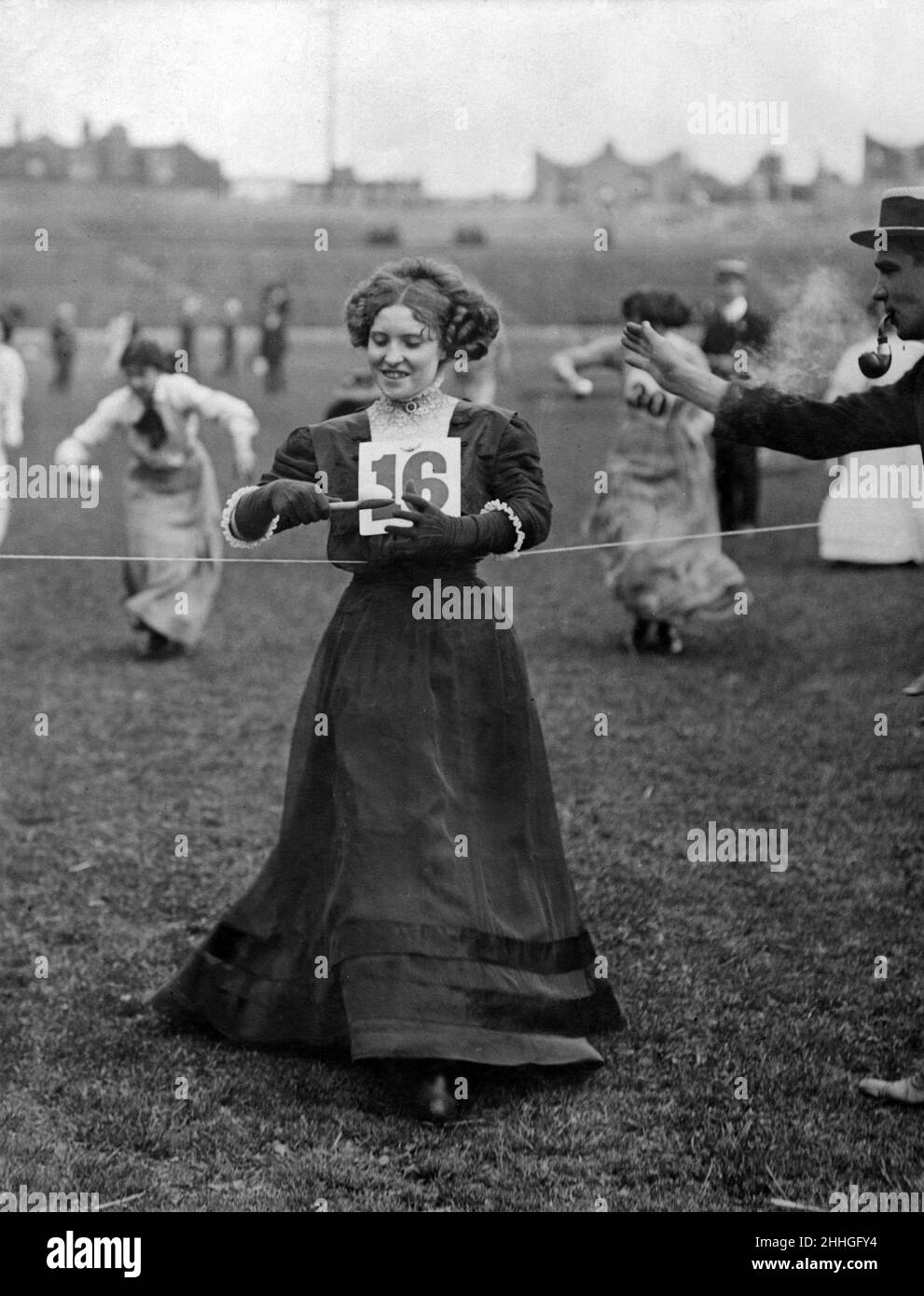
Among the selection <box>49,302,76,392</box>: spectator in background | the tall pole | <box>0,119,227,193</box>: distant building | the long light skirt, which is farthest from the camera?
<box>49,302,76,392</box>: spectator in background

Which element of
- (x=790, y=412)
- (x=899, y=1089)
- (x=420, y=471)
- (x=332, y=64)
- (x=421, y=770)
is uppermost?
(x=332, y=64)

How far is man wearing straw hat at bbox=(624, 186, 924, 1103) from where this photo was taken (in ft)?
13.7

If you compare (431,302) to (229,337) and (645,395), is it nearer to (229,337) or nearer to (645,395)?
(645,395)

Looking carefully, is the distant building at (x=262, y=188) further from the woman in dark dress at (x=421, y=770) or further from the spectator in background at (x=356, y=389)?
the woman in dark dress at (x=421, y=770)

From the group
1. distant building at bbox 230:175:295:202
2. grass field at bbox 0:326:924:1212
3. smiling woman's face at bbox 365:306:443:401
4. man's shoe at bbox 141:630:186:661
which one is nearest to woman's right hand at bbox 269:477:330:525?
smiling woman's face at bbox 365:306:443:401

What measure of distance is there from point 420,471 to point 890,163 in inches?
134


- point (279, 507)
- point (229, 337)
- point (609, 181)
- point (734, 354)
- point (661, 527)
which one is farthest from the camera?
point (229, 337)

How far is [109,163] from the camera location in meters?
7.61

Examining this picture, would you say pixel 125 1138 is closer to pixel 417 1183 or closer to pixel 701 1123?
pixel 417 1183

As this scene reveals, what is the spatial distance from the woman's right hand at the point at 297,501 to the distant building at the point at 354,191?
Answer: 2.05 m

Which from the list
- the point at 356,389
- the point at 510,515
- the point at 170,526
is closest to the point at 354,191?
the point at 510,515

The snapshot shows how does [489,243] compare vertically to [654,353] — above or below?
above

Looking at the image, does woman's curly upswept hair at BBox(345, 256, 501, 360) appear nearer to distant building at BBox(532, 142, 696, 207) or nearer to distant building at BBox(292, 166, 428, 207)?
distant building at BBox(532, 142, 696, 207)

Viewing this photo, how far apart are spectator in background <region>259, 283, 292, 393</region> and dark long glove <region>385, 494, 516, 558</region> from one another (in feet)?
17.1
